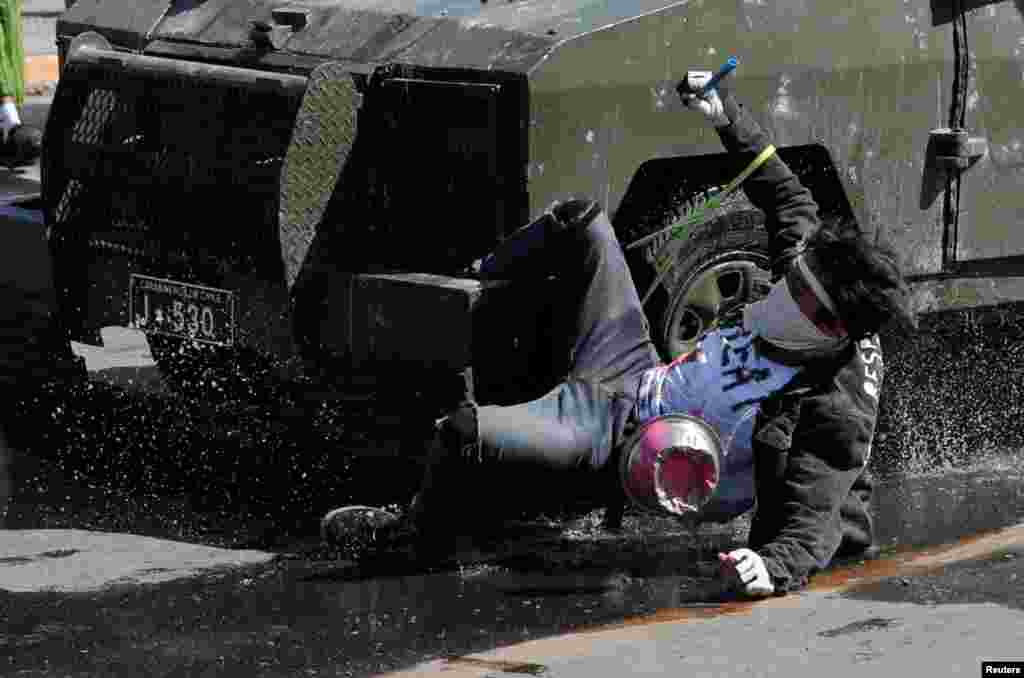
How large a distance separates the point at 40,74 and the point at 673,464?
1018cm

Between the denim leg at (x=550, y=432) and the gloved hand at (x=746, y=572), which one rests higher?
the denim leg at (x=550, y=432)

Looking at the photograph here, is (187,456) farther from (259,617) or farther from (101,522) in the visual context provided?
(259,617)

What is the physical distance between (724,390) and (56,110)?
2446 mm

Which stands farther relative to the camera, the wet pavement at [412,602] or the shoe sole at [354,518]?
the shoe sole at [354,518]

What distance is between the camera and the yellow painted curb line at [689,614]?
5.10 m

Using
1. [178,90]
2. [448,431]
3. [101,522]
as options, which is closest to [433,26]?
[178,90]

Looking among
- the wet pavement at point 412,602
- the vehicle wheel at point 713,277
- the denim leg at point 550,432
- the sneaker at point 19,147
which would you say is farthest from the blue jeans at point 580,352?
the sneaker at point 19,147

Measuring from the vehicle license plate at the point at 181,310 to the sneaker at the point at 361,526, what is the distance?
729mm

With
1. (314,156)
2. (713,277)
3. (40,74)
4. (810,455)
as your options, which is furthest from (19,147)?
(810,455)

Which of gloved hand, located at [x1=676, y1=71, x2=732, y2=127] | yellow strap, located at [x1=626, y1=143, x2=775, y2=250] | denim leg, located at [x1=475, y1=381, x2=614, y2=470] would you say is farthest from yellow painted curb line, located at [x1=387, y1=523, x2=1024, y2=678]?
gloved hand, located at [x1=676, y1=71, x2=732, y2=127]

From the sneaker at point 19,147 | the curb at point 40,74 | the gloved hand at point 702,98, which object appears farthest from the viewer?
the curb at point 40,74

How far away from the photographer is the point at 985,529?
654 cm

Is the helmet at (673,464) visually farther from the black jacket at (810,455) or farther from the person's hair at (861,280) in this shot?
the person's hair at (861,280)

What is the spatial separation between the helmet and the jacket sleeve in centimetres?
68
